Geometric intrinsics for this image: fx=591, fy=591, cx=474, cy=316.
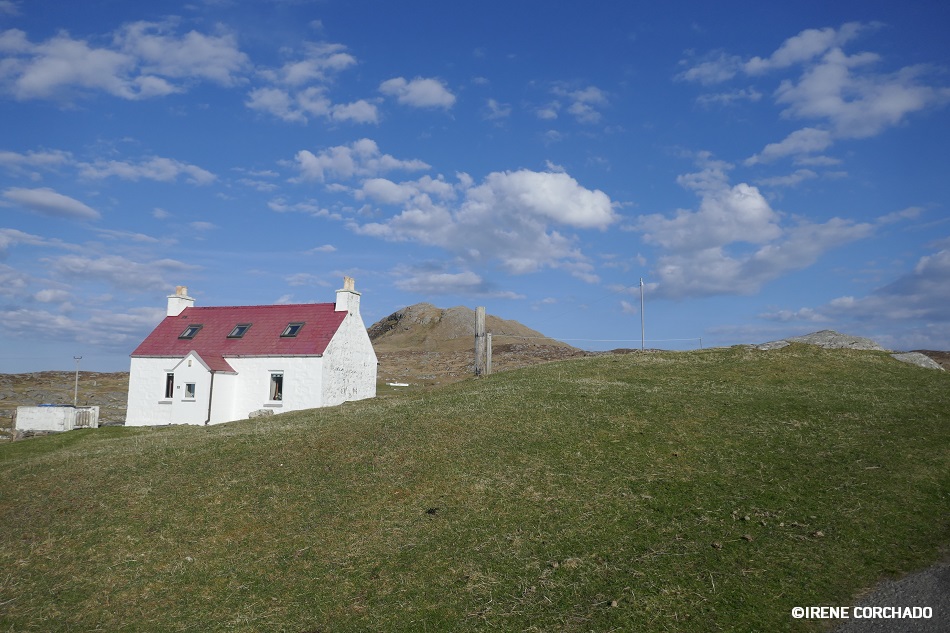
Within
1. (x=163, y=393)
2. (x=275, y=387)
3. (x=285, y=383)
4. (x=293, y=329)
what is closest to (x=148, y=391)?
(x=163, y=393)

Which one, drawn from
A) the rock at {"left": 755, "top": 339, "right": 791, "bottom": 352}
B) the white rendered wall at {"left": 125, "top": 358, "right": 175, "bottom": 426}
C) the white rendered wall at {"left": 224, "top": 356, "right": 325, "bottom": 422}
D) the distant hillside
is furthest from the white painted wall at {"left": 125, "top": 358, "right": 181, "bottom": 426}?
the distant hillside

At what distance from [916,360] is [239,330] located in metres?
51.9

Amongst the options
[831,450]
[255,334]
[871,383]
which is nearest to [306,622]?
[831,450]

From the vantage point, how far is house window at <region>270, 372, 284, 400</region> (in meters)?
48.2

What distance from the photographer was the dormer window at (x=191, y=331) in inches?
2085

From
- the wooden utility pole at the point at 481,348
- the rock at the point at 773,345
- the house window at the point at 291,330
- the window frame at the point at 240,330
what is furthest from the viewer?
the window frame at the point at 240,330

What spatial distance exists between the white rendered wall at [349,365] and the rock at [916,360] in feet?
131

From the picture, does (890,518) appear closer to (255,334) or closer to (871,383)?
(871,383)

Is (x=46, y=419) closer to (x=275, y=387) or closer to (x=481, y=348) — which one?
(x=275, y=387)

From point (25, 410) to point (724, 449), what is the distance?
47692 mm

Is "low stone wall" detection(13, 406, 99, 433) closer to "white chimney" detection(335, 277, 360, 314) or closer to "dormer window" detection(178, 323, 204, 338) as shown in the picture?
"dormer window" detection(178, 323, 204, 338)

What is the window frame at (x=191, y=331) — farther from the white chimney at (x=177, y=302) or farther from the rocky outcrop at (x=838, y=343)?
the rocky outcrop at (x=838, y=343)

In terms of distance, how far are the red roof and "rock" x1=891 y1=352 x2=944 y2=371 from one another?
136ft

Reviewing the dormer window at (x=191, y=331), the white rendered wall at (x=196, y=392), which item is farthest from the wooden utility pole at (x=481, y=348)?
the dormer window at (x=191, y=331)
